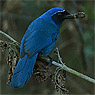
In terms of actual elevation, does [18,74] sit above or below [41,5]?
below

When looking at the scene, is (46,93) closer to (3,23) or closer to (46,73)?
(3,23)

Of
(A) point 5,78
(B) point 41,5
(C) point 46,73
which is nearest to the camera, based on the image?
(C) point 46,73

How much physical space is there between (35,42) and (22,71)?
2.05 feet

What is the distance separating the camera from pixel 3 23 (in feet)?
21.4

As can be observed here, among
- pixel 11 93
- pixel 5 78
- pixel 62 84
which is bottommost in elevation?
pixel 11 93

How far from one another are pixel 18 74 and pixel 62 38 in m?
3.72

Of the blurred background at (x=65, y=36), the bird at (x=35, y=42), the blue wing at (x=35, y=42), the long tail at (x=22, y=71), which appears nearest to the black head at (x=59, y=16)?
the bird at (x=35, y=42)

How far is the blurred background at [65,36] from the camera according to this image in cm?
638

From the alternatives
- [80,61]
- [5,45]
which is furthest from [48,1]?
[5,45]

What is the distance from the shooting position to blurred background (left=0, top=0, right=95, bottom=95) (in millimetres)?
6382

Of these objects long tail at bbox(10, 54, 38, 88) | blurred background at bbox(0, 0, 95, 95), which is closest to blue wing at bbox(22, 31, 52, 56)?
long tail at bbox(10, 54, 38, 88)

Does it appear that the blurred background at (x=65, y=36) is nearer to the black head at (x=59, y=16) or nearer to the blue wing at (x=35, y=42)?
the black head at (x=59, y=16)

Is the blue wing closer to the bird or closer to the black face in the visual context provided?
the bird

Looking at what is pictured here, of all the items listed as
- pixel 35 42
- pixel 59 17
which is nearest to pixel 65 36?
pixel 59 17
